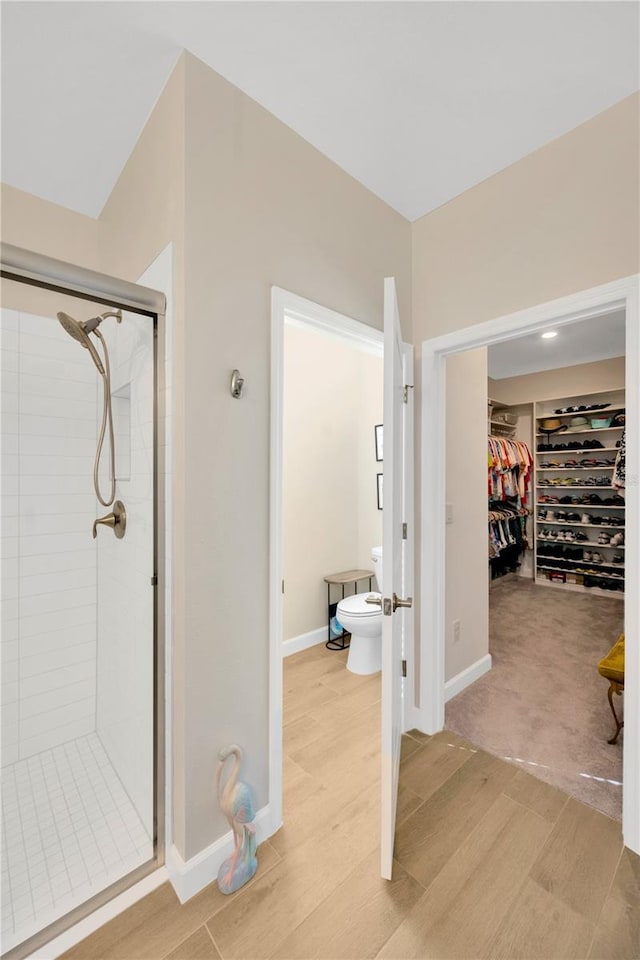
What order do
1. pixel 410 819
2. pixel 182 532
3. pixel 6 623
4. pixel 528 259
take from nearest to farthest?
pixel 182 532 < pixel 410 819 < pixel 528 259 < pixel 6 623

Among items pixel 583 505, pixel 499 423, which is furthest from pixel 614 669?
pixel 499 423

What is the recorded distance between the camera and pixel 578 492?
511cm

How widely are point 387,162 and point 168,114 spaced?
0.92 metres

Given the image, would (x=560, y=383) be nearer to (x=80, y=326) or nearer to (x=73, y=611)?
(x=80, y=326)

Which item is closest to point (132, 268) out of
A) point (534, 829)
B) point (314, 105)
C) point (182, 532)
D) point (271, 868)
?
point (314, 105)

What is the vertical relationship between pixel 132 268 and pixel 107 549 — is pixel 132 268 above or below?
above

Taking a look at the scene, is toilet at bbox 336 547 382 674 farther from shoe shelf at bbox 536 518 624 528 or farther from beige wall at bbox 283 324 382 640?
shoe shelf at bbox 536 518 624 528

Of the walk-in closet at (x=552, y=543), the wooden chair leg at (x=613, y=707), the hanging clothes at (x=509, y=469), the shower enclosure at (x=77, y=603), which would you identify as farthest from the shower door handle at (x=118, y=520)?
the hanging clothes at (x=509, y=469)

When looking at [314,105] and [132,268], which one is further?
[132,268]

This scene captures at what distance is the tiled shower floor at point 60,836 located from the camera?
1238 millimetres

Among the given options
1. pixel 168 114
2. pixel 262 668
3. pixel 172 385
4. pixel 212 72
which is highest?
pixel 212 72

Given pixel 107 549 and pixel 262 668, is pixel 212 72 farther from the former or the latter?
pixel 262 668

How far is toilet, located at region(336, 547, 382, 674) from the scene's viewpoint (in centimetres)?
259

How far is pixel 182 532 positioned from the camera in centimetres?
127
